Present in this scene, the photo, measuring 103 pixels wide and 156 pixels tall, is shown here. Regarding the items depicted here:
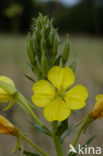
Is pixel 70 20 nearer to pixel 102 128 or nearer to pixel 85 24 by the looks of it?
pixel 85 24

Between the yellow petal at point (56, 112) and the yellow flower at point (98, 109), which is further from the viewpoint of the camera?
the yellow flower at point (98, 109)

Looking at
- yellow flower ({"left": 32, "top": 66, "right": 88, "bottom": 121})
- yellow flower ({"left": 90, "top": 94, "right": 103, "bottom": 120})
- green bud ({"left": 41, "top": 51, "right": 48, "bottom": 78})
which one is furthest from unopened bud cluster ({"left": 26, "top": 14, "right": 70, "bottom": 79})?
yellow flower ({"left": 90, "top": 94, "right": 103, "bottom": 120})

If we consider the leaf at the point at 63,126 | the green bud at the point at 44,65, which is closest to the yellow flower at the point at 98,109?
the leaf at the point at 63,126

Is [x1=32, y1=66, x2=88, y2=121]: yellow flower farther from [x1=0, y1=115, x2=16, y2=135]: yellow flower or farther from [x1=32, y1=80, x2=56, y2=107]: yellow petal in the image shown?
[x1=0, y1=115, x2=16, y2=135]: yellow flower

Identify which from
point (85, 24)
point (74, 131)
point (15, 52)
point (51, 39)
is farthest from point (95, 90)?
point (85, 24)

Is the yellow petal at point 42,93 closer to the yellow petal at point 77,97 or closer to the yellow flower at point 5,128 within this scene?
the yellow petal at point 77,97

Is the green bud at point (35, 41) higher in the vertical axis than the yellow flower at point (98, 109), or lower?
higher
